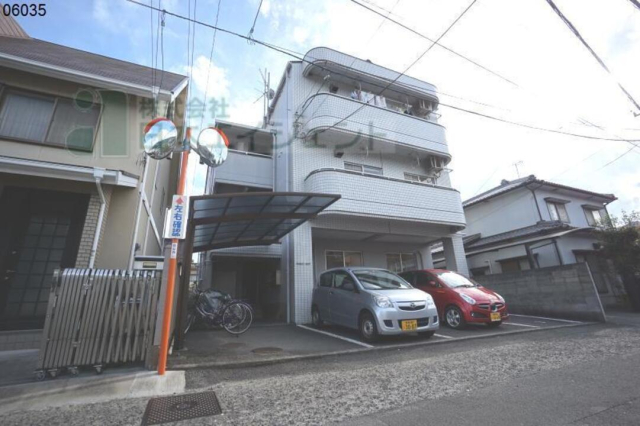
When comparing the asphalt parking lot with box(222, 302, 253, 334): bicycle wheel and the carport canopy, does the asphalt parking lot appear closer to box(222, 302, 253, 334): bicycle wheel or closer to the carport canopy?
box(222, 302, 253, 334): bicycle wheel

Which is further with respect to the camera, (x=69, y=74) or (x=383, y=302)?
(x=69, y=74)

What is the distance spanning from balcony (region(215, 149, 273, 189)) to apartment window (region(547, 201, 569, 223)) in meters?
14.4

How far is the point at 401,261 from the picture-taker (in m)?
12.5

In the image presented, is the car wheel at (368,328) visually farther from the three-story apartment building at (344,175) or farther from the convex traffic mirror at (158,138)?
the convex traffic mirror at (158,138)

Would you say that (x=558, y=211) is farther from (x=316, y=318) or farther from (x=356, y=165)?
(x=316, y=318)

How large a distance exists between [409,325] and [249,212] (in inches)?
156

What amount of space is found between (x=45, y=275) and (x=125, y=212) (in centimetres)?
178

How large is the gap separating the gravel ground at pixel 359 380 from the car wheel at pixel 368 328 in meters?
0.71

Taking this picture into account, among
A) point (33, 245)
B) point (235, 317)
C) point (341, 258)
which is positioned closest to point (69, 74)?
point (33, 245)

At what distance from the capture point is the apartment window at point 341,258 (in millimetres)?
11205

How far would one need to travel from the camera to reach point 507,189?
50.1 feet

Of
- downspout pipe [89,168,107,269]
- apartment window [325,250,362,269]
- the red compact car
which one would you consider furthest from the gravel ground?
apartment window [325,250,362,269]

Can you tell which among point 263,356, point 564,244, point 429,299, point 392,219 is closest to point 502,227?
point 564,244

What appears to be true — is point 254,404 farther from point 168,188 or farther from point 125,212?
point 168,188
